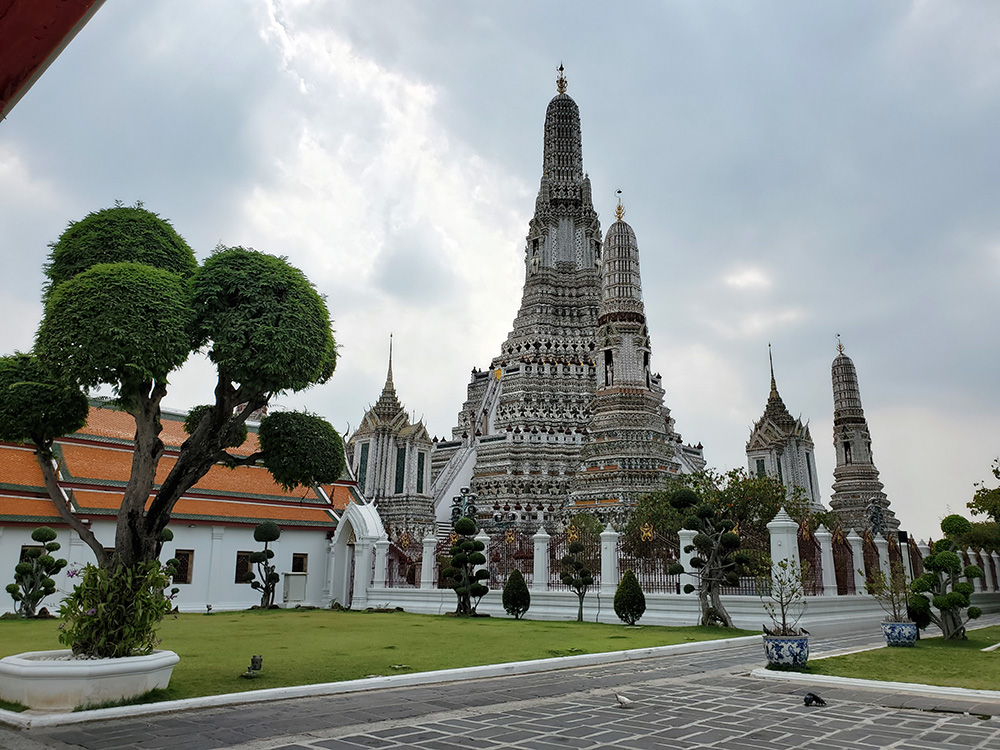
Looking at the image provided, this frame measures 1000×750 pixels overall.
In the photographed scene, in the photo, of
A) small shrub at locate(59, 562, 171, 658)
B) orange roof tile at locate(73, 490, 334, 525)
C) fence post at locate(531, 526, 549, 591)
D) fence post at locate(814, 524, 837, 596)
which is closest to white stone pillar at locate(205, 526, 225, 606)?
orange roof tile at locate(73, 490, 334, 525)

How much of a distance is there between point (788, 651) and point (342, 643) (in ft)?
22.7

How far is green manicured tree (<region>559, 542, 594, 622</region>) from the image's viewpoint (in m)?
17.8

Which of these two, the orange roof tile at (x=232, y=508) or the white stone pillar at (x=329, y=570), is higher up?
the orange roof tile at (x=232, y=508)

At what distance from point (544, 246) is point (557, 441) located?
47.7 ft

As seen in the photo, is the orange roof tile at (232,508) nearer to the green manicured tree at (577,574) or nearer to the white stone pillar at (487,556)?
the white stone pillar at (487,556)

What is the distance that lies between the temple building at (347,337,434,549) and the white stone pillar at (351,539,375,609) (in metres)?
18.2

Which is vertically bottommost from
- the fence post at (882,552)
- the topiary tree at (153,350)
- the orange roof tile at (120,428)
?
the fence post at (882,552)

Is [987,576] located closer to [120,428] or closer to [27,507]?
[120,428]

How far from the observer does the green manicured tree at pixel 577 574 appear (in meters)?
17.8

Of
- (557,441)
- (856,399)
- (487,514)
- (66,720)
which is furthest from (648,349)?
(66,720)

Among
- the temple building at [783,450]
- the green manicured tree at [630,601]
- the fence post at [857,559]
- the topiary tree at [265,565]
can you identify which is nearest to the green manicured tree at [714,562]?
the green manicured tree at [630,601]

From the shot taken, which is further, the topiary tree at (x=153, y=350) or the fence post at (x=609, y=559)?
the fence post at (x=609, y=559)

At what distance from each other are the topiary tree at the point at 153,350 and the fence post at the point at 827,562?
14.5 m

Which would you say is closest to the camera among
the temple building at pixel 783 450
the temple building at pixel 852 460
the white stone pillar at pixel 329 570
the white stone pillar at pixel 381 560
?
the white stone pillar at pixel 381 560
